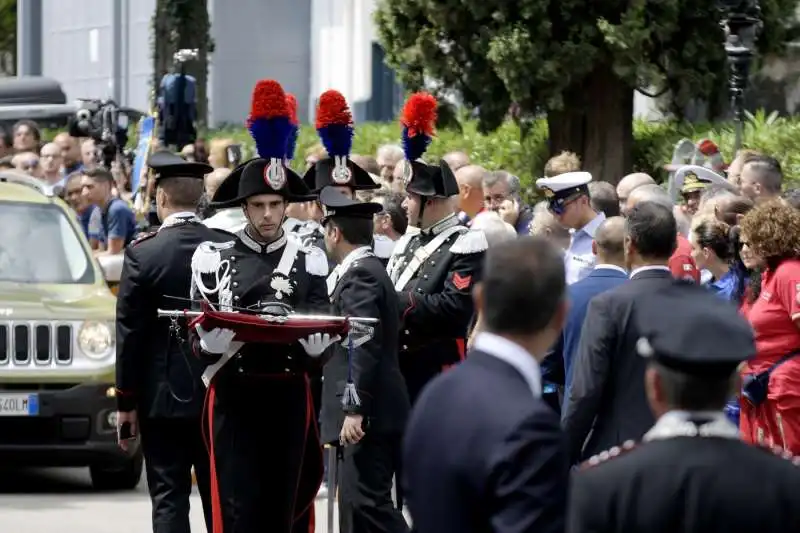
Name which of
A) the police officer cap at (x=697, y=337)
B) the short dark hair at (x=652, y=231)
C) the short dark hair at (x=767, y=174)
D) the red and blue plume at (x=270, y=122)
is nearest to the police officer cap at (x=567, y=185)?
the short dark hair at (x=767, y=174)

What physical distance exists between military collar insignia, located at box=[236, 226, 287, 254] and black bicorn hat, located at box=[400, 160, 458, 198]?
5.90 feet

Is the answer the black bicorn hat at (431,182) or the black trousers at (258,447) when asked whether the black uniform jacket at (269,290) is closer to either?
the black trousers at (258,447)

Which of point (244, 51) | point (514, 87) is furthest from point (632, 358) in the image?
point (244, 51)

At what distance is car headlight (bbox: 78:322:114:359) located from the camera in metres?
12.6

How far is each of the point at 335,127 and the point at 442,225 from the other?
31.1 inches

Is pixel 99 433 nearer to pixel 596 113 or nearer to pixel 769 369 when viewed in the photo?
pixel 769 369

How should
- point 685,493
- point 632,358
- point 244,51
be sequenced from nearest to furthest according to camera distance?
point 685,493 < point 632,358 < point 244,51

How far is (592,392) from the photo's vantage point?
7559 mm

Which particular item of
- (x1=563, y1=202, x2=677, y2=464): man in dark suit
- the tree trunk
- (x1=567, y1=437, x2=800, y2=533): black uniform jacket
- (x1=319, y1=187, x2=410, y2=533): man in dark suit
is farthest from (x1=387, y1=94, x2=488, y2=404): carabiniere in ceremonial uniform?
the tree trunk

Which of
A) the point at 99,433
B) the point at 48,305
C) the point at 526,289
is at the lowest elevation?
the point at 99,433

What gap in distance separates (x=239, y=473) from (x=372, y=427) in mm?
1179

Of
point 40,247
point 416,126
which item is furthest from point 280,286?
point 40,247

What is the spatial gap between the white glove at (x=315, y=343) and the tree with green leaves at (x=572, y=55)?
37.3ft

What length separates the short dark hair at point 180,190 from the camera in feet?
30.8
